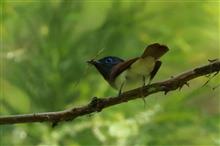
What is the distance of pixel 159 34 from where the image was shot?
0.95 m

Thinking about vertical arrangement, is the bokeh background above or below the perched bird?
below

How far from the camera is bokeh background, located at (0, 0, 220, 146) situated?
854 millimetres

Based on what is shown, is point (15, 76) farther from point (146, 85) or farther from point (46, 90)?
point (146, 85)

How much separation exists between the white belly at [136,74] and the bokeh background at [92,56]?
15.7 inches

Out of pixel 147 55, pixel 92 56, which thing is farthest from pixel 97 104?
pixel 92 56

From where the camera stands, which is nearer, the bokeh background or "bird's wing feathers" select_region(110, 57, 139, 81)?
"bird's wing feathers" select_region(110, 57, 139, 81)

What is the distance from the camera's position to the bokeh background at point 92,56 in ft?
2.80

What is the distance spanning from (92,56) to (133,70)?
1.56 feet

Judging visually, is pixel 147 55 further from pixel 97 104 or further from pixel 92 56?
pixel 92 56

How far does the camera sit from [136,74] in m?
0.42

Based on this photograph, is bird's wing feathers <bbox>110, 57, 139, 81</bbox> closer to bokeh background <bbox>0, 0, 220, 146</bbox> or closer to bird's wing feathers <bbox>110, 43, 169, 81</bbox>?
bird's wing feathers <bbox>110, 43, 169, 81</bbox>

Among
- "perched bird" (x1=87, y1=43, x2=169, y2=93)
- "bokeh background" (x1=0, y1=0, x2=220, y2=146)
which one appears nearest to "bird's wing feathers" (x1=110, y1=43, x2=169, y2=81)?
"perched bird" (x1=87, y1=43, x2=169, y2=93)

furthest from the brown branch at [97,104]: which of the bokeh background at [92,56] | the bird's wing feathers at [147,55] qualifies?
the bokeh background at [92,56]

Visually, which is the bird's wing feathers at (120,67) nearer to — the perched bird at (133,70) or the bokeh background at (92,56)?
the perched bird at (133,70)
